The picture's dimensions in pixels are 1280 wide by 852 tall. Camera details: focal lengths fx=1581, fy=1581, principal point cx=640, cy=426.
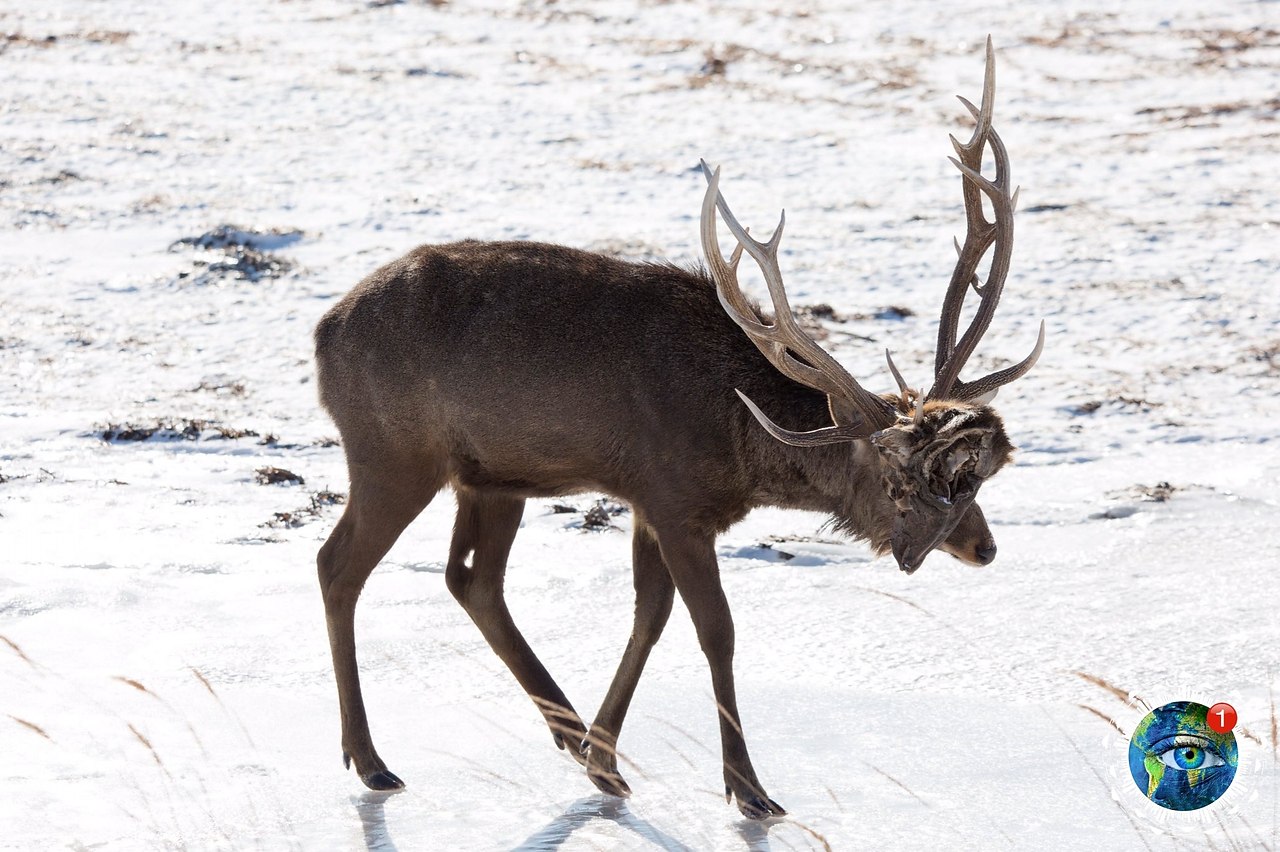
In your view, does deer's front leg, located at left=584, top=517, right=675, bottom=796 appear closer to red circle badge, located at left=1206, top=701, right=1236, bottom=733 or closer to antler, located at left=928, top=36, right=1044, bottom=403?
antler, located at left=928, top=36, right=1044, bottom=403

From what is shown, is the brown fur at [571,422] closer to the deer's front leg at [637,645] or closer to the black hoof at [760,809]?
the deer's front leg at [637,645]

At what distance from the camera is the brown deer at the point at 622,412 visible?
4.84 metres

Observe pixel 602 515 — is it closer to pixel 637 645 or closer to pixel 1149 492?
pixel 637 645

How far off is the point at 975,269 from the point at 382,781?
251 cm

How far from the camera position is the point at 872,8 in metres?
23.1

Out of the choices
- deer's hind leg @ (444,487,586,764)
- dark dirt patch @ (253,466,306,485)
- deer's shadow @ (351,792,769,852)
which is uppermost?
deer's hind leg @ (444,487,586,764)

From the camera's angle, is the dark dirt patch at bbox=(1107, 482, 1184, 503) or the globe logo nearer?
the globe logo

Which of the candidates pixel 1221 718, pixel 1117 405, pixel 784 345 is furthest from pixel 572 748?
pixel 1117 405

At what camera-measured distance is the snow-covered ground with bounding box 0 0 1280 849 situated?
4.78m

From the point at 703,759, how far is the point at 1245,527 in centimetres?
341

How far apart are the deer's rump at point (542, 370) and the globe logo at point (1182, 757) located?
67.6 inches

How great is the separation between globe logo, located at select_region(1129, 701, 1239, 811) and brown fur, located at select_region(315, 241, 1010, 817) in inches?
48.9

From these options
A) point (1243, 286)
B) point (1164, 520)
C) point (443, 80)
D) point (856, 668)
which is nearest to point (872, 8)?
point (443, 80)

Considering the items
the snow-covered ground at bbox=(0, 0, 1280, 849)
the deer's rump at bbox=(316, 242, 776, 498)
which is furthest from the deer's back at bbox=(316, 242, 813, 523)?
the snow-covered ground at bbox=(0, 0, 1280, 849)
